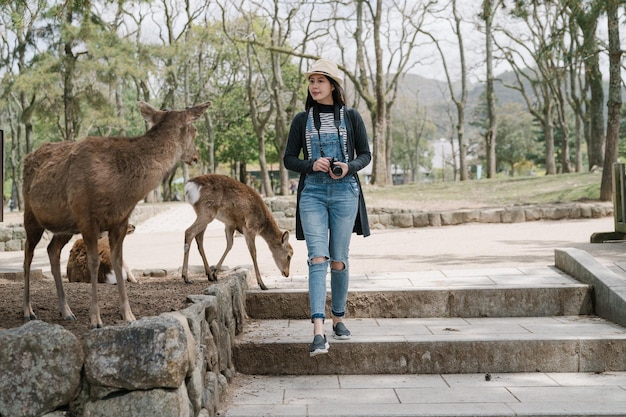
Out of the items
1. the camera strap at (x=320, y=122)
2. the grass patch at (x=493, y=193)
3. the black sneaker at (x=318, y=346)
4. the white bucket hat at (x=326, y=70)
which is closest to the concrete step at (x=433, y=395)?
the black sneaker at (x=318, y=346)

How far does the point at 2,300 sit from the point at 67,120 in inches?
794

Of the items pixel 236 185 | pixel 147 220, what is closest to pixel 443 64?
pixel 147 220

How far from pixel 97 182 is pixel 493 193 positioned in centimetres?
2084

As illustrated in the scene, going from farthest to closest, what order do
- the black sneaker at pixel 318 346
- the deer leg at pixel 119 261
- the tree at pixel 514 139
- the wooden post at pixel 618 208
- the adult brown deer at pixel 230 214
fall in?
the tree at pixel 514 139 < the wooden post at pixel 618 208 < the adult brown deer at pixel 230 214 < the black sneaker at pixel 318 346 < the deer leg at pixel 119 261

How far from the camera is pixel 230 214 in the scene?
22.6 feet

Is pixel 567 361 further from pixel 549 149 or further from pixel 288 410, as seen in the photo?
pixel 549 149

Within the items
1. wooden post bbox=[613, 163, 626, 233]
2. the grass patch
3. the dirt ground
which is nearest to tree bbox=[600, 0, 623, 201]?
the grass patch

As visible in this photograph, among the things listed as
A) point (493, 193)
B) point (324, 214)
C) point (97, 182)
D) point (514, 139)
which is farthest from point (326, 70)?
point (514, 139)

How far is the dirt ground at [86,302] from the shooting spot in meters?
4.06

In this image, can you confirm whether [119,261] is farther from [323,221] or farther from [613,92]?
[613,92]

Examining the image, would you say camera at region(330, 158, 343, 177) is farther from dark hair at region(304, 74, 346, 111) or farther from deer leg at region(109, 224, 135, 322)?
deer leg at region(109, 224, 135, 322)

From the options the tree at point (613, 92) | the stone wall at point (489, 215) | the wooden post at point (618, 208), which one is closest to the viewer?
the wooden post at point (618, 208)

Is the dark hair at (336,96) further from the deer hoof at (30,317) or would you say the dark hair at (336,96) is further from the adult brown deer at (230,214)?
the deer hoof at (30,317)

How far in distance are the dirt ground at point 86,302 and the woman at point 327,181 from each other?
1.00m
